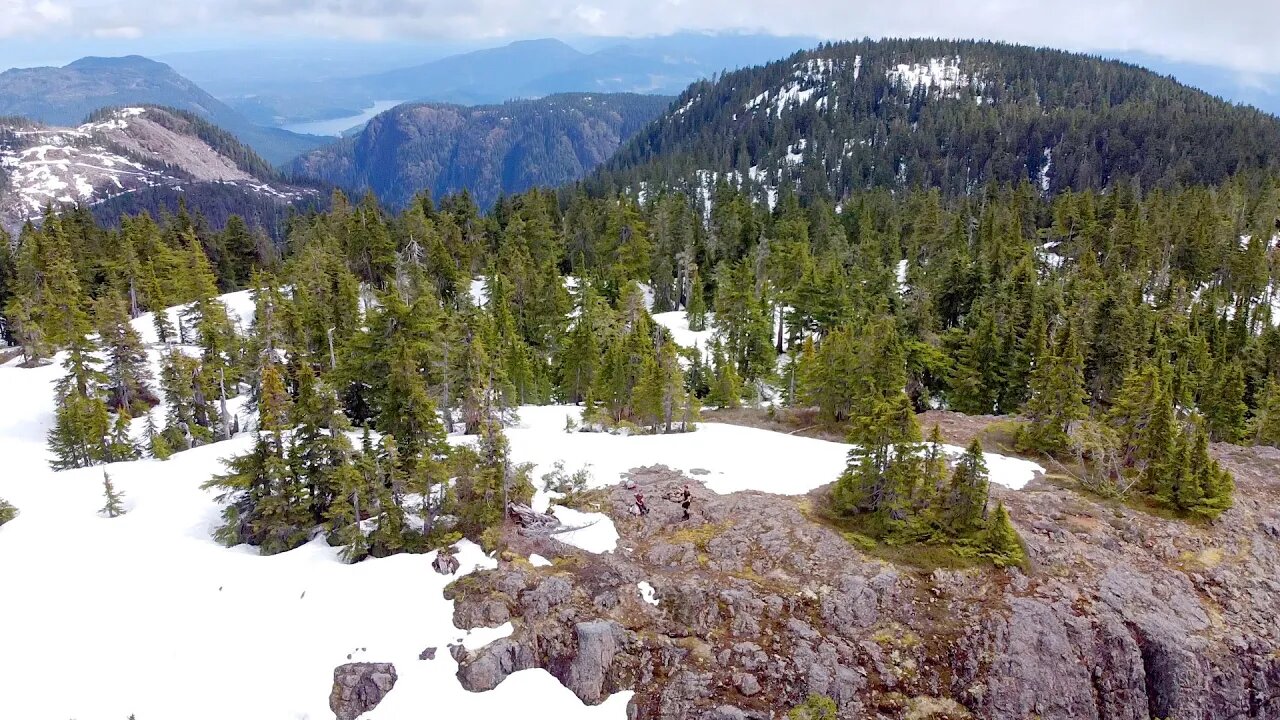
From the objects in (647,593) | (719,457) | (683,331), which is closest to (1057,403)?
(719,457)

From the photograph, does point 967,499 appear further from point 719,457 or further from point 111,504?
point 111,504

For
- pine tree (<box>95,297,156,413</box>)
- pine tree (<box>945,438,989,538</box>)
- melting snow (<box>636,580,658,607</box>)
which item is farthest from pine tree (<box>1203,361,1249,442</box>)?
pine tree (<box>95,297,156,413</box>)

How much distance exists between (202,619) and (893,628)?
2001cm

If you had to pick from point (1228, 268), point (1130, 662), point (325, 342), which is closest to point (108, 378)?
point (325, 342)

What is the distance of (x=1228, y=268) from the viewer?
229 feet

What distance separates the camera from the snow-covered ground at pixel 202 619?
55.9 feet

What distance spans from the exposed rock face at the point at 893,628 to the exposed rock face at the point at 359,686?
6.37 feet

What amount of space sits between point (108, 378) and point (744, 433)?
37564mm

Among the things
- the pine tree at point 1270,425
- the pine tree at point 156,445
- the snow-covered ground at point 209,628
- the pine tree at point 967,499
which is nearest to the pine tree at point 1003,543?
the pine tree at point 967,499

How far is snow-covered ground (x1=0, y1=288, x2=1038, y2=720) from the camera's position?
671 inches

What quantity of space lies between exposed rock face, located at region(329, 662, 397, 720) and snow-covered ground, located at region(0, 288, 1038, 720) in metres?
0.23

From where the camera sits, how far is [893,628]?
19.6 meters

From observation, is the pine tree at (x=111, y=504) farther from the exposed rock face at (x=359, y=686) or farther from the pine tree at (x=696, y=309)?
the pine tree at (x=696, y=309)

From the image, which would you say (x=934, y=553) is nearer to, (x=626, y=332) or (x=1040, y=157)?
(x=626, y=332)
